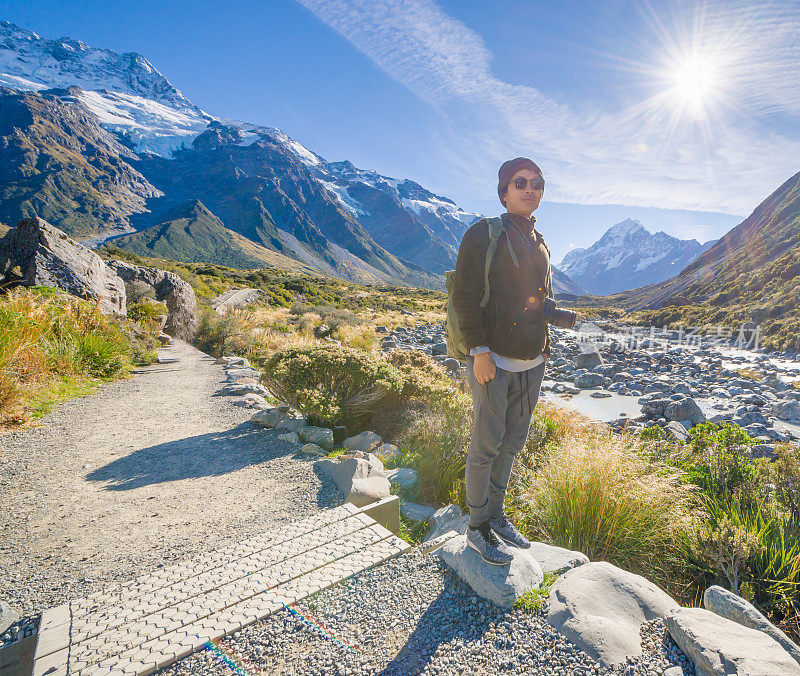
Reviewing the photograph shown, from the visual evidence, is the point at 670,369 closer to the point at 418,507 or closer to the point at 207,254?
the point at 418,507

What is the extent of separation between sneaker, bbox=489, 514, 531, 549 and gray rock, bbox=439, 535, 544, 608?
7 centimetres

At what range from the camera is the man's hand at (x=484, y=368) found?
86.0 inches

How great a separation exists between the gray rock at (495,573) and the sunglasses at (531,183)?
233 centimetres

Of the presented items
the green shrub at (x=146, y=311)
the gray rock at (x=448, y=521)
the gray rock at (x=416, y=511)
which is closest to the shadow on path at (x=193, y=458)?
the gray rock at (x=416, y=511)

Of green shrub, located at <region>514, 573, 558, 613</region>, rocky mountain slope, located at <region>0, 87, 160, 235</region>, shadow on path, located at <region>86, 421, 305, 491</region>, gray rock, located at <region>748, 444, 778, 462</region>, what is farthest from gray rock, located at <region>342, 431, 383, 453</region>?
rocky mountain slope, located at <region>0, 87, 160, 235</region>

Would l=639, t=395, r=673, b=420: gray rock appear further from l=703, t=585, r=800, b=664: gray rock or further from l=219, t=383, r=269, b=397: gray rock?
l=219, t=383, r=269, b=397: gray rock

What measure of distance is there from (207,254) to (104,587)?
6060 inches

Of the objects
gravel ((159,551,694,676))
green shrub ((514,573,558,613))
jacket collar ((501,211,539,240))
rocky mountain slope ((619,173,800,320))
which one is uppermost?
rocky mountain slope ((619,173,800,320))

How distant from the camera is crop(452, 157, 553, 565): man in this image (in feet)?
7.41

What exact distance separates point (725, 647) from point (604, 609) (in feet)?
1.68

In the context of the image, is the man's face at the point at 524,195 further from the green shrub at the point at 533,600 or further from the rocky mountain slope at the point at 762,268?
the rocky mountain slope at the point at 762,268

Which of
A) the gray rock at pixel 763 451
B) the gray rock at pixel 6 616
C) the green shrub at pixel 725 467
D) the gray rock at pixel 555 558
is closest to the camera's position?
the gray rock at pixel 6 616

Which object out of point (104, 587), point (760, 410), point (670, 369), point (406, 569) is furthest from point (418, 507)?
point (670, 369)

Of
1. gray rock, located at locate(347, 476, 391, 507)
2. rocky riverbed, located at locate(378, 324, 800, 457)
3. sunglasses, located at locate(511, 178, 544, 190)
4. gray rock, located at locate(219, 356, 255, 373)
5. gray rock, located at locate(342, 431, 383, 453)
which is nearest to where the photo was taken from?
sunglasses, located at locate(511, 178, 544, 190)
